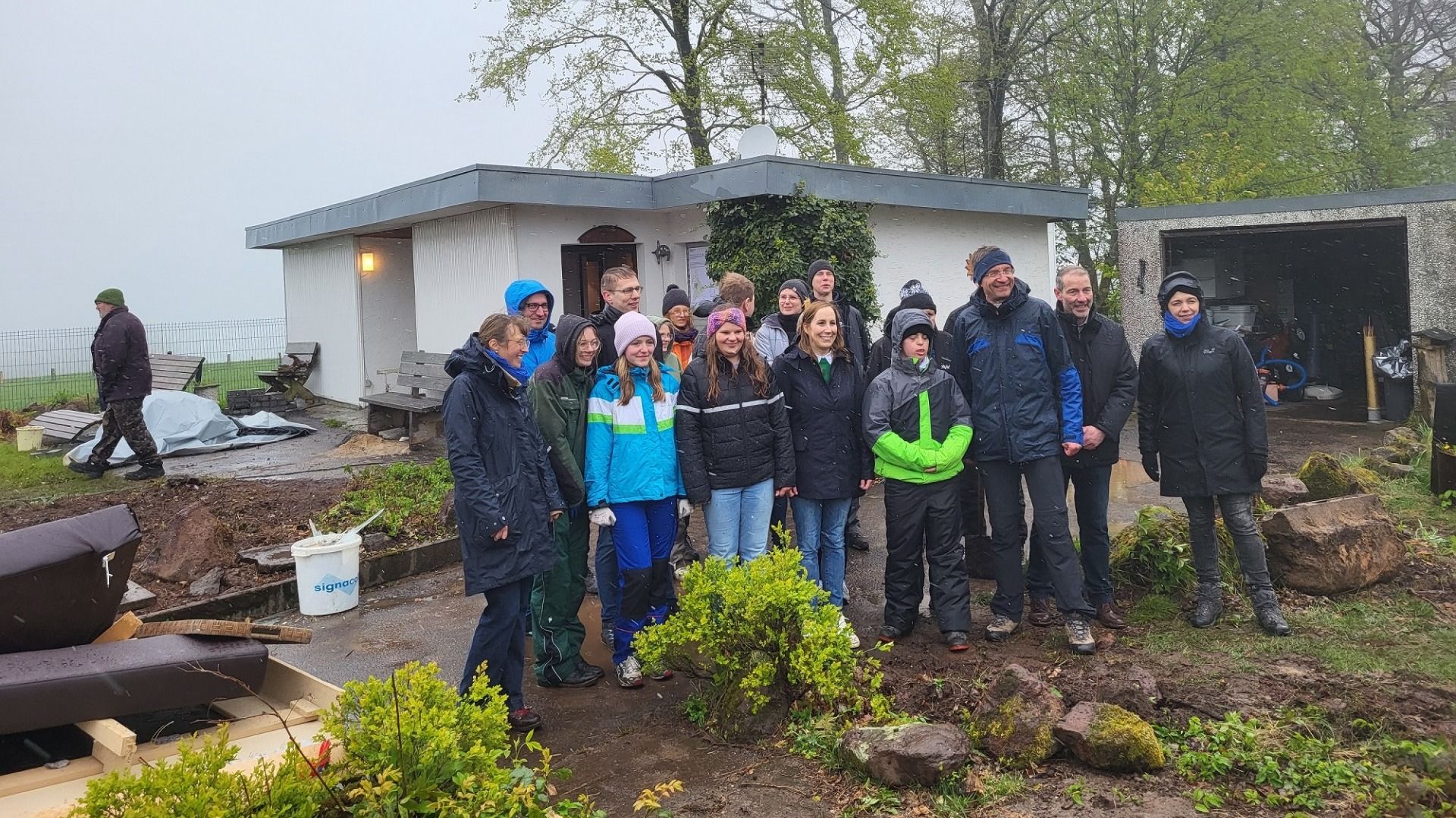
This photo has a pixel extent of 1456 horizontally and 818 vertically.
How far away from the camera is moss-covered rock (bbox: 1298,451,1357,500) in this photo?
23.3ft

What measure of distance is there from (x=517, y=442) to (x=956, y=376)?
8.27 feet

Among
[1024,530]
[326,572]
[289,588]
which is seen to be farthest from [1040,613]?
[289,588]

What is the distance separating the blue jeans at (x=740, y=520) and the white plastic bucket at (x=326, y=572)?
101 inches

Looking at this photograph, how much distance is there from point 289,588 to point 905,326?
14.2ft

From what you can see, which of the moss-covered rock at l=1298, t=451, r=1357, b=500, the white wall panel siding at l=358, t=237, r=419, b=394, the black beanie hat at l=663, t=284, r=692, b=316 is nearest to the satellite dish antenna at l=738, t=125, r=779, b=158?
the black beanie hat at l=663, t=284, r=692, b=316

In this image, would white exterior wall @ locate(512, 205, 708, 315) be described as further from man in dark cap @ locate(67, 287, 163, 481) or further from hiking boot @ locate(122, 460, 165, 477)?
hiking boot @ locate(122, 460, 165, 477)

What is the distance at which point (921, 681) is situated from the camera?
463cm

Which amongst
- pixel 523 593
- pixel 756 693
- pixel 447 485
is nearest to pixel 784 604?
pixel 756 693

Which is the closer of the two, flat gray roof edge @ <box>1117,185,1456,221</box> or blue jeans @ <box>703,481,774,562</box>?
blue jeans @ <box>703,481,774,562</box>

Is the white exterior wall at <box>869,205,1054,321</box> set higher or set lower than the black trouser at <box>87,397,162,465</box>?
higher

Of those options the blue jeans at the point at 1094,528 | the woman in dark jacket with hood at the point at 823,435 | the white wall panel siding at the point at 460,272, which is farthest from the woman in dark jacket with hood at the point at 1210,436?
the white wall panel siding at the point at 460,272

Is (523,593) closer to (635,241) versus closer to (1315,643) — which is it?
(1315,643)

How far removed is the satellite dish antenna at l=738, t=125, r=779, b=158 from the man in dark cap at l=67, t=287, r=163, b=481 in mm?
7483

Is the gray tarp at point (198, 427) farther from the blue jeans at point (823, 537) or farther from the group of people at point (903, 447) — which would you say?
the blue jeans at point (823, 537)
